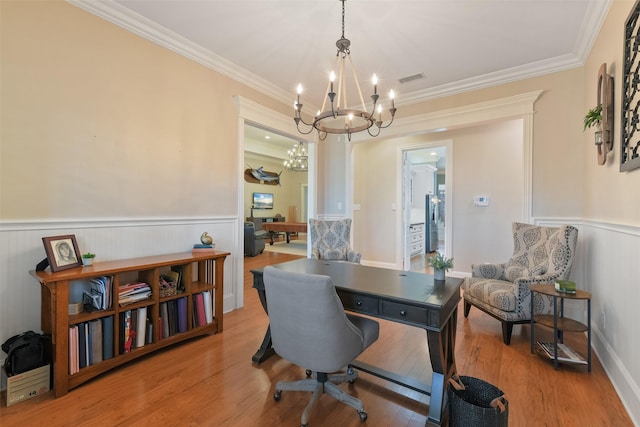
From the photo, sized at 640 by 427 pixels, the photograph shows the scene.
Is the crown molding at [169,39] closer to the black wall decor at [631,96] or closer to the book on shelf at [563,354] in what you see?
the black wall decor at [631,96]

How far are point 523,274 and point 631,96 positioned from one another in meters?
1.75

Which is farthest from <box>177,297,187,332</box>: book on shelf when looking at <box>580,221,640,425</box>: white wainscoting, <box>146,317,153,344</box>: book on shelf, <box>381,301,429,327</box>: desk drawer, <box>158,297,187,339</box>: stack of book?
<box>580,221,640,425</box>: white wainscoting

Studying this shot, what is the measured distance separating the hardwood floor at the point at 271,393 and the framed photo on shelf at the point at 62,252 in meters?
0.80

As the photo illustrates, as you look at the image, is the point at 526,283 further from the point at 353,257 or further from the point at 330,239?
the point at 330,239

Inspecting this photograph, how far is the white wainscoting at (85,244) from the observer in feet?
6.16

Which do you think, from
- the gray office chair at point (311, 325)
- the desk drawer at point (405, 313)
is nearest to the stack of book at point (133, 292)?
the gray office chair at point (311, 325)

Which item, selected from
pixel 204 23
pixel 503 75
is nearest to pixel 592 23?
pixel 503 75

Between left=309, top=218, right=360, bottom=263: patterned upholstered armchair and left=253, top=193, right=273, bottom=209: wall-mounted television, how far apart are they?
6.07 metres

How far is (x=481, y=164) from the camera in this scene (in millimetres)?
4531

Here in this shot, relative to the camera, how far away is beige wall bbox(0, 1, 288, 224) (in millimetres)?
1908

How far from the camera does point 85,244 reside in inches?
86.4

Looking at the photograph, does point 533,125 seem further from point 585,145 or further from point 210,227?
point 210,227

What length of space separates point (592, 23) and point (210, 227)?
12.9ft

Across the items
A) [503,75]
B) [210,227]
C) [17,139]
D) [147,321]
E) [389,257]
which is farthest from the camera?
[389,257]
